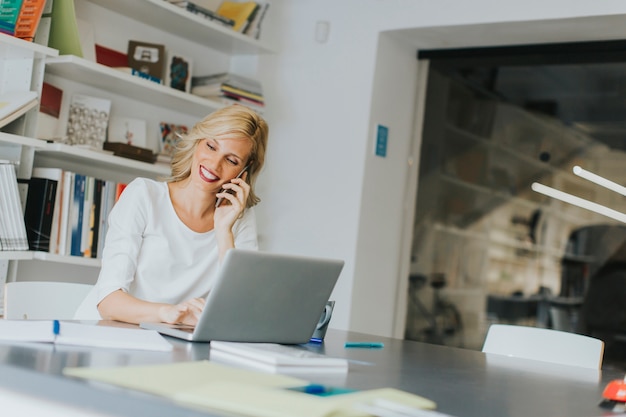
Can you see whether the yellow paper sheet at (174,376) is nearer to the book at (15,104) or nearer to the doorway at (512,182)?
the book at (15,104)

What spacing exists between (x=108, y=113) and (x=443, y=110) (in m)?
1.83

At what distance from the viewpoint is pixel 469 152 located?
4.62m

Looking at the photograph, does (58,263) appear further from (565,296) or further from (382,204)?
(565,296)

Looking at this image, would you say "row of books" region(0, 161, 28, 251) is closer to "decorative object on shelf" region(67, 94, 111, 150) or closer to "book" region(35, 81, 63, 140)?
"book" region(35, 81, 63, 140)

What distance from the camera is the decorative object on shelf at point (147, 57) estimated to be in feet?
13.0

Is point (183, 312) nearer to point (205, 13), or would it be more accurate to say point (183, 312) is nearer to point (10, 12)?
point (10, 12)

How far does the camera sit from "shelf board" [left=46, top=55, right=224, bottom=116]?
11.2ft

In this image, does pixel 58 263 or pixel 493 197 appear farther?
pixel 493 197

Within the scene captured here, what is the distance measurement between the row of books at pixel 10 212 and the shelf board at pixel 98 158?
0.18 metres

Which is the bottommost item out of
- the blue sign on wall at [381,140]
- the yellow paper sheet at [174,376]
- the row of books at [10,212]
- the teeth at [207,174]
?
the yellow paper sheet at [174,376]

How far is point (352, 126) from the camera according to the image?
14.0 feet

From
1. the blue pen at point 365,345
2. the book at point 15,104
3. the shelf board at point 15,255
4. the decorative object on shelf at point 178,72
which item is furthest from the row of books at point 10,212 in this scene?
the blue pen at point 365,345

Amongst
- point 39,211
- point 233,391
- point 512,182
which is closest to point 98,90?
point 39,211

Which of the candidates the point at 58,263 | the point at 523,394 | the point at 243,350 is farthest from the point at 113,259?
the point at 58,263
